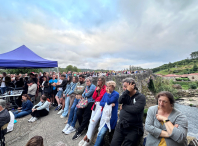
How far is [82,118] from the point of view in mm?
3164

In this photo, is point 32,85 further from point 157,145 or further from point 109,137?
point 157,145

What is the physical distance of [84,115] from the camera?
299 cm

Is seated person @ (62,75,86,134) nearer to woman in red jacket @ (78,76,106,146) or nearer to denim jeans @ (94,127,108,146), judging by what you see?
woman in red jacket @ (78,76,106,146)

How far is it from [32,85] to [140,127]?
5388mm

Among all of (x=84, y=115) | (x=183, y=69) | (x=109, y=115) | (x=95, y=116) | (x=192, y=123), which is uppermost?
(x=183, y=69)

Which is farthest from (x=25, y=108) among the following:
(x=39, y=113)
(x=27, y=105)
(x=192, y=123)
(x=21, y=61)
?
(x=192, y=123)

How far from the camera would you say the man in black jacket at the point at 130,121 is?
6.00ft

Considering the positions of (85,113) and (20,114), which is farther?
(20,114)

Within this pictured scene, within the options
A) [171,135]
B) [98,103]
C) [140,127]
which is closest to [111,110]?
[98,103]

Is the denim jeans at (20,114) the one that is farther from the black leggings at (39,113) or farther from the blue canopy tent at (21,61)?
the blue canopy tent at (21,61)

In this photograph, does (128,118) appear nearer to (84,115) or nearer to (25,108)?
(84,115)

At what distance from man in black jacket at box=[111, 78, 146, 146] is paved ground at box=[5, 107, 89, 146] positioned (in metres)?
1.36

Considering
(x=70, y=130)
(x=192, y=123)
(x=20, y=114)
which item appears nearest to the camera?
(x=70, y=130)

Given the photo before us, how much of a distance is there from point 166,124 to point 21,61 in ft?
18.9
